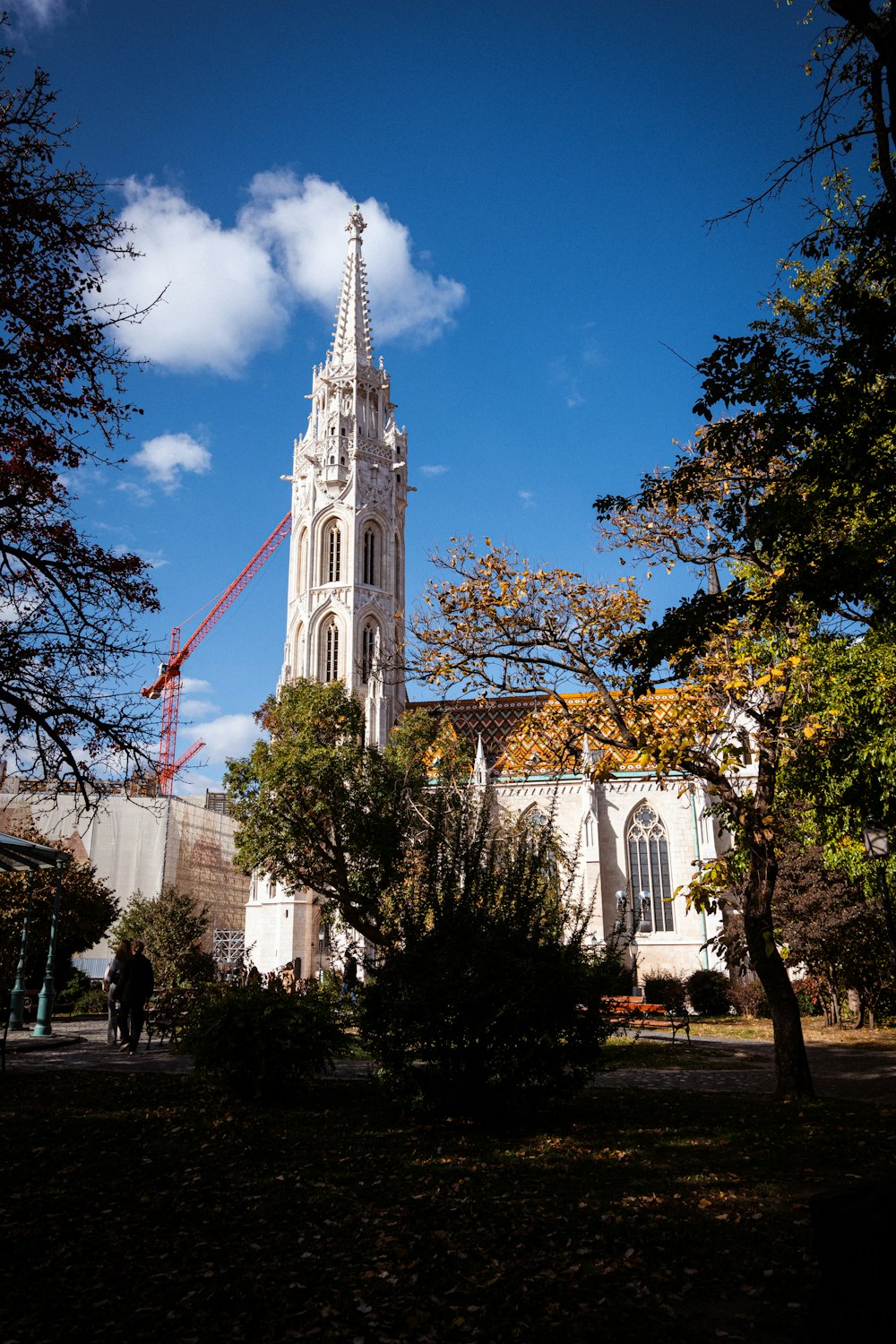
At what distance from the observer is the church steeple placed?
61.0 m

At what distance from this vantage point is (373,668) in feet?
145

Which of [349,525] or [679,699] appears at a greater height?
[349,525]

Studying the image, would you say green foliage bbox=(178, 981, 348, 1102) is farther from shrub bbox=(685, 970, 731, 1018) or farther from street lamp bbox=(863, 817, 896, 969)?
shrub bbox=(685, 970, 731, 1018)

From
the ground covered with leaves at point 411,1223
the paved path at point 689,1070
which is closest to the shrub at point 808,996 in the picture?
the paved path at point 689,1070

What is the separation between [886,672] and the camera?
11938mm

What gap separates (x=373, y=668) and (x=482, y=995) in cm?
3686

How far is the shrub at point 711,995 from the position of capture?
96.2 ft

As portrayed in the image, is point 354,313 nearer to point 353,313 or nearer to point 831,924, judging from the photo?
point 353,313

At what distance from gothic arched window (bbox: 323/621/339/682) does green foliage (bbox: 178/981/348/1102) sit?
4319 cm

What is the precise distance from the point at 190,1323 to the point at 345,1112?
17.1ft

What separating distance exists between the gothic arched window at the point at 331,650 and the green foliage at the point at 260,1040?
43.2 m

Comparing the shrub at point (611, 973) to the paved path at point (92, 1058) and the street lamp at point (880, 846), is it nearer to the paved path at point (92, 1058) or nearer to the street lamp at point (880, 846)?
the street lamp at point (880, 846)

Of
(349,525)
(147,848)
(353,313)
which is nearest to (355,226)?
(353,313)

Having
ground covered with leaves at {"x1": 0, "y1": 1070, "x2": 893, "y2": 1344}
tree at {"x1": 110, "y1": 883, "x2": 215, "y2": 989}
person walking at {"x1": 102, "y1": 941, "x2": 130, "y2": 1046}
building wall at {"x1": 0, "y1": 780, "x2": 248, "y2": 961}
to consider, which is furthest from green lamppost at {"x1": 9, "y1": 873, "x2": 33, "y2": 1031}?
building wall at {"x1": 0, "y1": 780, "x2": 248, "y2": 961}
